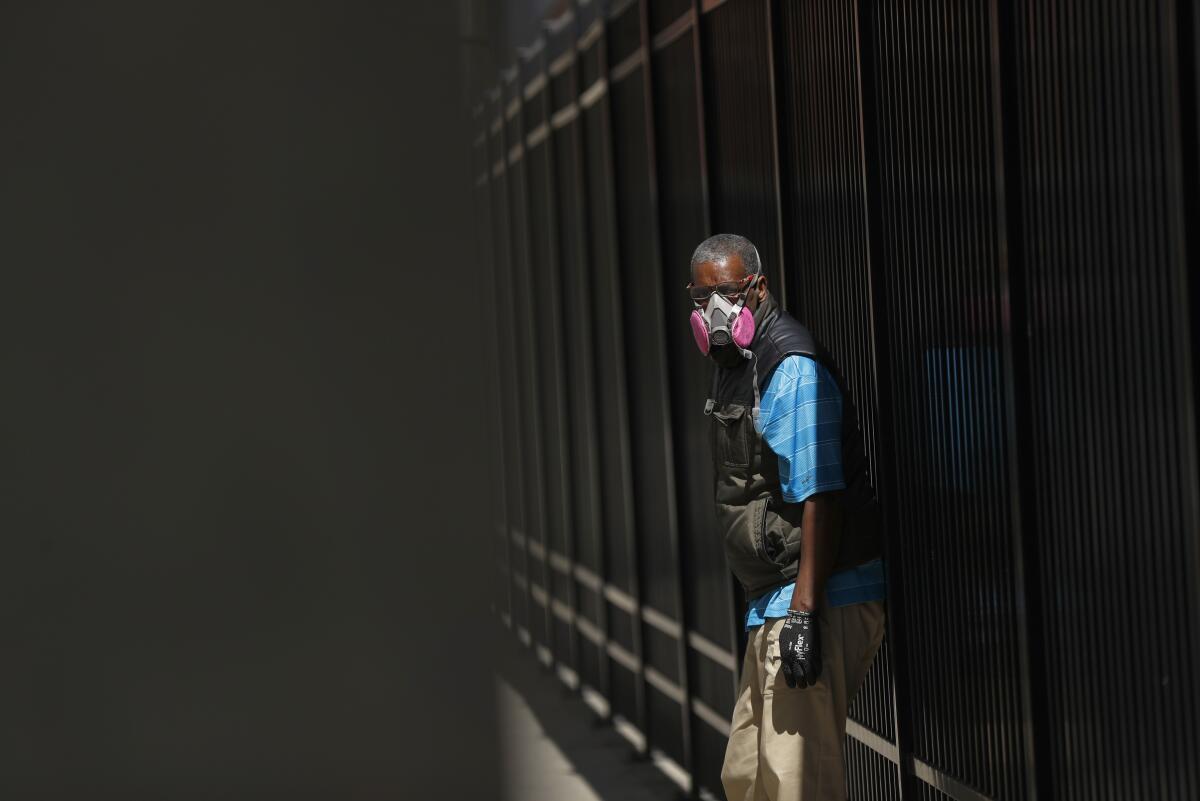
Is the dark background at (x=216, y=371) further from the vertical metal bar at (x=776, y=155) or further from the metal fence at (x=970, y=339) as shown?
the vertical metal bar at (x=776, y=155)

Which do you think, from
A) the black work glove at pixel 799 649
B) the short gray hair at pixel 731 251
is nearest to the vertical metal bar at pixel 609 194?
the short gray hair at pixel 731 251

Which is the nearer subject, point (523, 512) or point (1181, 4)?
point (1181, 4)

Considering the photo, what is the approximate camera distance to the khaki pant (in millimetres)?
3852

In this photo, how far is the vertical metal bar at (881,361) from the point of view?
418 cm

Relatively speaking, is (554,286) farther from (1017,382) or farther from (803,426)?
(1017,382)

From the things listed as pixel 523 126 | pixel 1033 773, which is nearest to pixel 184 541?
pixel 1033 773

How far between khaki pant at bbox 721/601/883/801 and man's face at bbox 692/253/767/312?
0.94 metres

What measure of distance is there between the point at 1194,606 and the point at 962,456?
3.29ft

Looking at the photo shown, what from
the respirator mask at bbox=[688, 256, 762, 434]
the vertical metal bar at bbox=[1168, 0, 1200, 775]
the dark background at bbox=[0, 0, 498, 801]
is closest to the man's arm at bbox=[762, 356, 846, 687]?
the respirator mask at bbox=[688, 256, 762, 434]

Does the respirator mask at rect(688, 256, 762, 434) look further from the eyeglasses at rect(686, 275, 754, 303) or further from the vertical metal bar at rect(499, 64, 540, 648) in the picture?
the vertical metal bar at rect(499, 64, 540, 648)

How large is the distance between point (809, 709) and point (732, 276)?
127cm

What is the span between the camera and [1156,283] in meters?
2.84

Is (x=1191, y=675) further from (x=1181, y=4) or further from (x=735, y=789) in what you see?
(x=735, y=789)

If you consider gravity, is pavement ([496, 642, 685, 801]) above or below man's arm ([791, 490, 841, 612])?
below
